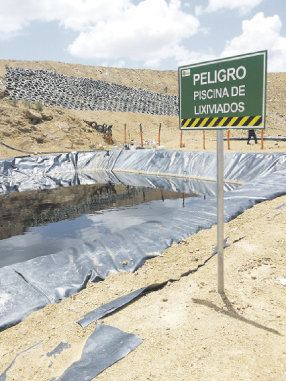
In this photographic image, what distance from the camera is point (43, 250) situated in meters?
6.33

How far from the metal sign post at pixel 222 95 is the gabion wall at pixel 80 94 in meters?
29.9

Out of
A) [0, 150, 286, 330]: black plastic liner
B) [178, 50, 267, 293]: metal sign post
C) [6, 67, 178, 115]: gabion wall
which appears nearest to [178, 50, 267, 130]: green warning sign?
[178, 50, 267, 293]: metal sign post

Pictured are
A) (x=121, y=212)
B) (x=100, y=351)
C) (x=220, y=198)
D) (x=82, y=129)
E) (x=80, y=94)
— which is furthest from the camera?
(x=80, y=94)

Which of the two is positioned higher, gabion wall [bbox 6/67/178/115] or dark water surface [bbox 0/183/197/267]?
gabion wall [bbox 6/67/178/115]

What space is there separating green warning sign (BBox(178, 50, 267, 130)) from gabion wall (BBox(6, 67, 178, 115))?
29888 millimetres

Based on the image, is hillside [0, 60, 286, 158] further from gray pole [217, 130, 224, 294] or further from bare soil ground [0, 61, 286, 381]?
gray pole [217, 130, 224, 294]

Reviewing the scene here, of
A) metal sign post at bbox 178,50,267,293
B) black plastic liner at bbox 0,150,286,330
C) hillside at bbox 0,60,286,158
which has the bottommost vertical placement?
black plastic liner at bbox 0,150,286,330

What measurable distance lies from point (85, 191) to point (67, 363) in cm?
1024

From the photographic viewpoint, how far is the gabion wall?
32188 millimetres

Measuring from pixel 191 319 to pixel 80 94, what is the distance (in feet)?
120

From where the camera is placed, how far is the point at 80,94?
119 ft

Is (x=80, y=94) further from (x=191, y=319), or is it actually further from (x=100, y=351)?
(x=100, y=351)

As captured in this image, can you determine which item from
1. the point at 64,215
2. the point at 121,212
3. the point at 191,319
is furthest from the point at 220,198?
the point at 64,215

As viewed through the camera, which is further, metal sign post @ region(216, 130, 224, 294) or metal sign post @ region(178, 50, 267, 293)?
metal sign post @ region(216, 130, 224, 294)
